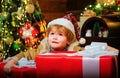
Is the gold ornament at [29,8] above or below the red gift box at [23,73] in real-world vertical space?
above

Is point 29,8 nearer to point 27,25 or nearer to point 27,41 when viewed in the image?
point 27,25

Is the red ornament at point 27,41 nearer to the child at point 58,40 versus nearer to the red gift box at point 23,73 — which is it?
the child at point 58,40

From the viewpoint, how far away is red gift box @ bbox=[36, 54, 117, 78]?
1.09 metres

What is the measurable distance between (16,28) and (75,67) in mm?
2200

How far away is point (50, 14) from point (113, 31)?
4.69 ft

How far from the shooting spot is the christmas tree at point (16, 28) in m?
3.15

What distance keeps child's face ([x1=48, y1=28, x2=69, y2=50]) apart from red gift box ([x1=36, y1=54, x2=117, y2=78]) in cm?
43

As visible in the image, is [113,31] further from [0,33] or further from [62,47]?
[62,47]

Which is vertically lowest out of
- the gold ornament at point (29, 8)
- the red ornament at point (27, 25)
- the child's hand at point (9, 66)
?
the child's hand at point (9, 66)

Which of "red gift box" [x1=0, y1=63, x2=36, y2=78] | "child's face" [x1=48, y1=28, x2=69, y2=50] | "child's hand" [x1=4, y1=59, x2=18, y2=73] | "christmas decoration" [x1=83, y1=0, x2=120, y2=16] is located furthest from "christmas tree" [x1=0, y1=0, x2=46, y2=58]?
"red gift box" [x1=0, y1=63, x2=36, y2=78]

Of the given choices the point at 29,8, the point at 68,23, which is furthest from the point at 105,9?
the point at 68,23

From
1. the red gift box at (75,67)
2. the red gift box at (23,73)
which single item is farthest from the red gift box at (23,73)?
the red gift box at (75,67)

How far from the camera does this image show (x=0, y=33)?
10.5 ft

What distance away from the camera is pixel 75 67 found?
1.11 m
